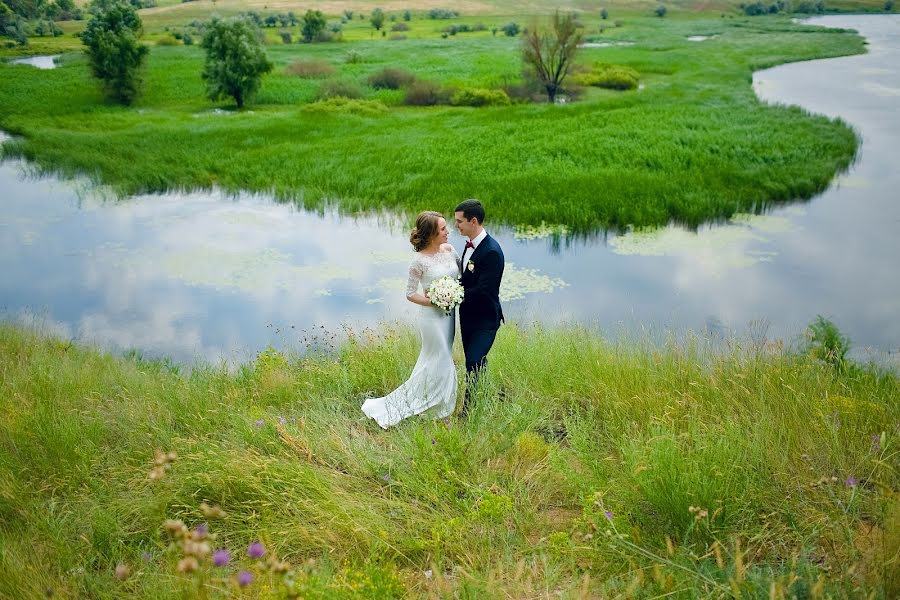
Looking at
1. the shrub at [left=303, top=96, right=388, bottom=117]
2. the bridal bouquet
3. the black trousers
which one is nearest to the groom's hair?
the bridal bouquet

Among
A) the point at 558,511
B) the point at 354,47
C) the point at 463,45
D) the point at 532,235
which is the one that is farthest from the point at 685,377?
the point at 463,45

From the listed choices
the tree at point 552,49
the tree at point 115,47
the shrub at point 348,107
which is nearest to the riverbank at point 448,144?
the shrub at point 348,107

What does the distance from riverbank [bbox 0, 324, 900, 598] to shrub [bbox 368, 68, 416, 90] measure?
26111mm

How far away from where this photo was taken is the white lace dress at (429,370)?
17.9ft

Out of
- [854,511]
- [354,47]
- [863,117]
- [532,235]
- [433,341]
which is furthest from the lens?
[354,47]

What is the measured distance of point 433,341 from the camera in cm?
559

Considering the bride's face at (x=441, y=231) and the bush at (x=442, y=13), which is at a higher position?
the bush at (x=442, y=13)

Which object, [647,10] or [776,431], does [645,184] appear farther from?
[647,10]

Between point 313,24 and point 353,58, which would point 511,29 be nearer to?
point 313,24

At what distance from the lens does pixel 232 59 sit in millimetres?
25922

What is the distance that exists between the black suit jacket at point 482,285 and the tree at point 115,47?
25195 mm

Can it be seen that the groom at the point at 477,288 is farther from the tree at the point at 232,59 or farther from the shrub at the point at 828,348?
the tree at the point at 232,59

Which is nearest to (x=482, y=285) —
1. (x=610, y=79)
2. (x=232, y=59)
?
(x=232, y=59)

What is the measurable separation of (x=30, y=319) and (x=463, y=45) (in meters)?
35.3
